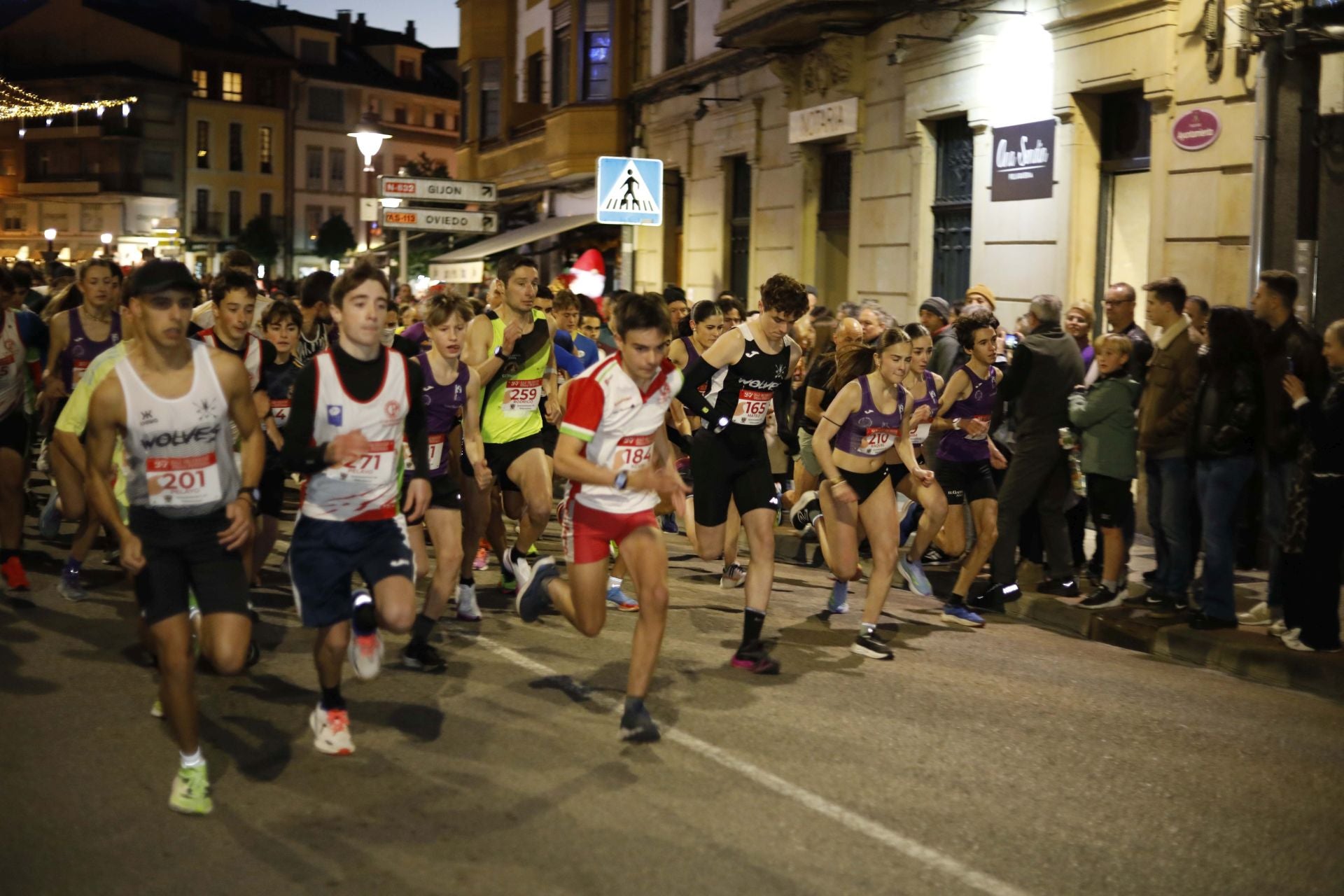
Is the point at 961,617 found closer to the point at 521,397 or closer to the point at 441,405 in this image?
the point at 521,397

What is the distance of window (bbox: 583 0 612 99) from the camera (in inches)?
1141

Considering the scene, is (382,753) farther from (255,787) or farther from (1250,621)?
(1250,621)

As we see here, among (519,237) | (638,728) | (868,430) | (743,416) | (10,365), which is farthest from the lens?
A: (519,237)

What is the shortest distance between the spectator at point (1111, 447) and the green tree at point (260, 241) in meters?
73.1

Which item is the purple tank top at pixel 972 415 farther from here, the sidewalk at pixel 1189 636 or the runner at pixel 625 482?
the runner at pixel 625 482

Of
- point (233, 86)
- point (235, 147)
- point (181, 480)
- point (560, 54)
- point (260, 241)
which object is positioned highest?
point (233, 86)

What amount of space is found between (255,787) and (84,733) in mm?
1131

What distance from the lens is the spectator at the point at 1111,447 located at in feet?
31.7

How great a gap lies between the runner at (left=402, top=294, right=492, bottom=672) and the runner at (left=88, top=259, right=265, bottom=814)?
75.3 inches

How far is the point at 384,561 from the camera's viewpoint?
6.01m

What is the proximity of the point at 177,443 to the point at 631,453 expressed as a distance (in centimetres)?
194

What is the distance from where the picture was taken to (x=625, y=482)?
628cm

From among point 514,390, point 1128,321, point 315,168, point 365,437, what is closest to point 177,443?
point 365,437

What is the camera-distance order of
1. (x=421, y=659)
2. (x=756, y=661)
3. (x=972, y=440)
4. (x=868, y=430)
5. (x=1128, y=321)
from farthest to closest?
1. (x=1128, y=321)
2. (x=972, y=440)
3. (x=868, y=430)
4. (x=756, y=661)
5. (x=421, y=659)
